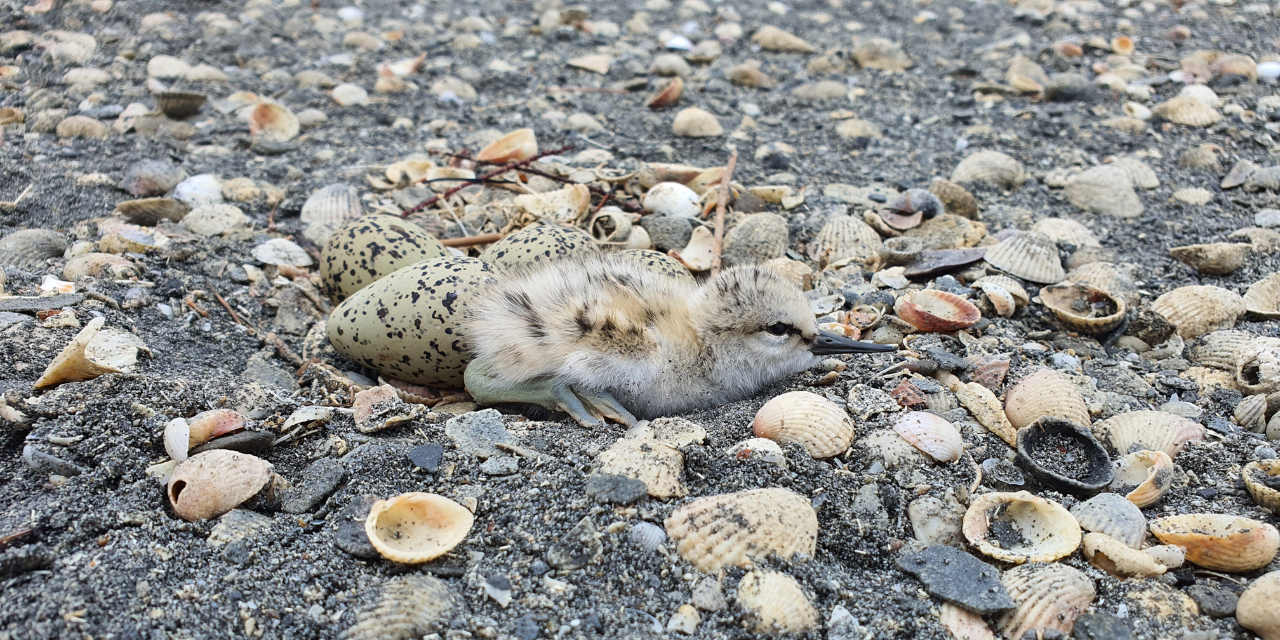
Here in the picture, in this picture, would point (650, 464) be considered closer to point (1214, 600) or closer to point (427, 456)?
point (427, 456)

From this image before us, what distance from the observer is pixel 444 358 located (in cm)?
284

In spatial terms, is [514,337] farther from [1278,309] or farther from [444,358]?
[1278,309]

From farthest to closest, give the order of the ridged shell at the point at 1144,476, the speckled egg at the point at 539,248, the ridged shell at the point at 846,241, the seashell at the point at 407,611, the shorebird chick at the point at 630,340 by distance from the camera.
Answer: the ridged shell at the point at 846,241, the speckled egg at the point at 539,248, the shorebird chick at the point at 630,340, the ridged shell at the point at 1144,476, the seashell at the point at 407,611

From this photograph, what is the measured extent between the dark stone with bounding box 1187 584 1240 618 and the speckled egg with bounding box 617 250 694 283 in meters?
1.89

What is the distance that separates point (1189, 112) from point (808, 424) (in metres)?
4.07

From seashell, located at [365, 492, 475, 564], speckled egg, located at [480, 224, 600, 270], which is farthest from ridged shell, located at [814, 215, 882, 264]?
seashell, located at [365, 492, 475, 564]

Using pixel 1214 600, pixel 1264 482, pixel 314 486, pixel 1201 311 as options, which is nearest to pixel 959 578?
pixel 1214 600

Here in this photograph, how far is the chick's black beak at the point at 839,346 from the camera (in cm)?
269

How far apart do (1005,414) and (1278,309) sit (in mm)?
1424

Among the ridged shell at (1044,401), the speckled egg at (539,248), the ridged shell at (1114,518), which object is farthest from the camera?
the speckled egg at (539,248)

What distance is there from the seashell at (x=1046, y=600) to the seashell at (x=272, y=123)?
4.54 m

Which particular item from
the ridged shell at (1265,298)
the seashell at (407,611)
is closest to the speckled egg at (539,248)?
the seashell at (407,611)

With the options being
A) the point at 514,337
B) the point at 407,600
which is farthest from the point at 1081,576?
the point at 514,337

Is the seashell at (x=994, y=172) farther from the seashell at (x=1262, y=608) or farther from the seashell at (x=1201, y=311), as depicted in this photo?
the seashell at (x=1262, y=608)
